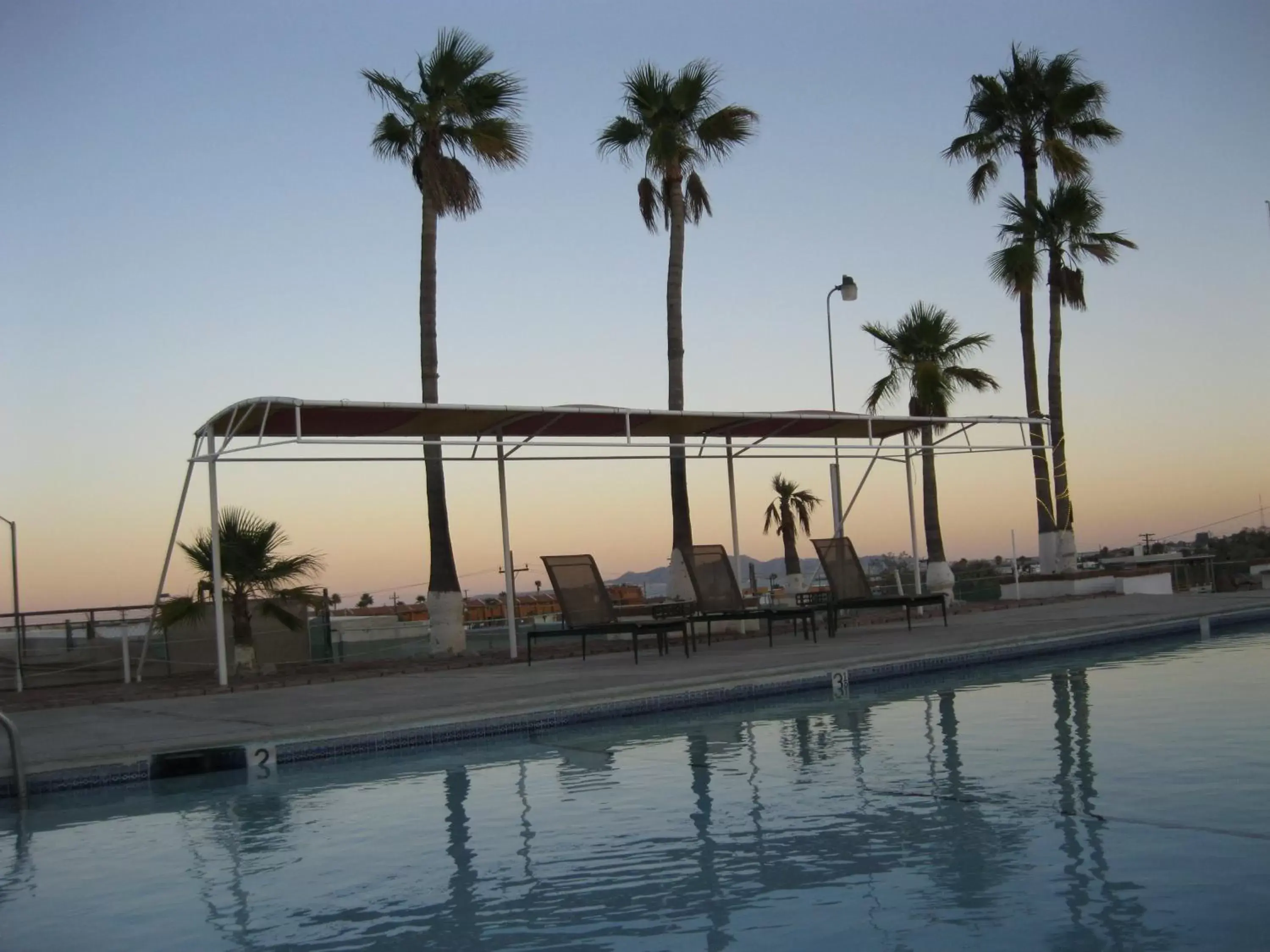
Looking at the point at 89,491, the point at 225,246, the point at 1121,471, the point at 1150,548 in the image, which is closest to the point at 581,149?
the point at 225,246

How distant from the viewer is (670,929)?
3943 mm

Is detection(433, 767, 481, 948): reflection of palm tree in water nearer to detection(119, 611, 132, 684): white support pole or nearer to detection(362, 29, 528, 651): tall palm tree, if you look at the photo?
detection(119, 611, 132, 684): white support pole

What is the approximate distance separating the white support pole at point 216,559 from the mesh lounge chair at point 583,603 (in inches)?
112

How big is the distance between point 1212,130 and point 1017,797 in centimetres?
1730

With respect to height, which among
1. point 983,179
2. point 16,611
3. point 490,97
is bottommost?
point 16,611

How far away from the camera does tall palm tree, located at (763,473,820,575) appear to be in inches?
1320

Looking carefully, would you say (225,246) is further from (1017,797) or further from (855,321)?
(1017,797)

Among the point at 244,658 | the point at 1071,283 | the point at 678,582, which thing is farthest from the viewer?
the point at 1071,283

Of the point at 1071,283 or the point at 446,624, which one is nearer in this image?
the point at 446,624

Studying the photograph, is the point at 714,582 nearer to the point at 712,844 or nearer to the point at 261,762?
the point at 261,762

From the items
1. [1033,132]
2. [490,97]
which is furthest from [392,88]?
[1033,132]

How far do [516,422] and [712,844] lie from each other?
8076 mm

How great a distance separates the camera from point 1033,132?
75.5 ft

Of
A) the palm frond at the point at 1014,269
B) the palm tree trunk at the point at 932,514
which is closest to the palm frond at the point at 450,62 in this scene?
the palm tree trunk at the point at 932,514
